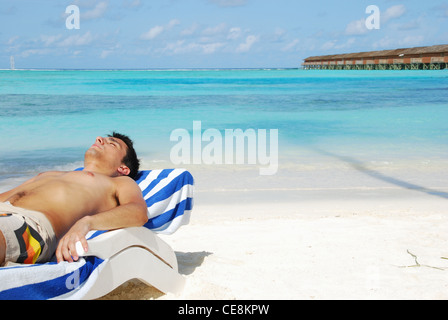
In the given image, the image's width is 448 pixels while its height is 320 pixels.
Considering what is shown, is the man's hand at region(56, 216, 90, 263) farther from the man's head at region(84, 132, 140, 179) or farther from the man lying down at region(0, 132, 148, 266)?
the man's head at region(84, 132, 140, 179)

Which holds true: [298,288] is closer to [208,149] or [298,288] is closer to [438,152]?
[208,149]

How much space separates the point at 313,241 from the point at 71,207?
1.96 metres

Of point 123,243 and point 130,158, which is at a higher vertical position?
point 130,158

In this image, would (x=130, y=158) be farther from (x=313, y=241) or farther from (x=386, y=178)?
(x=386, y=178)

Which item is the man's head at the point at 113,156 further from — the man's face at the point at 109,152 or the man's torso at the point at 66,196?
the man's torso at the point at 66,196

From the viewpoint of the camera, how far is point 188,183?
3.16 metres

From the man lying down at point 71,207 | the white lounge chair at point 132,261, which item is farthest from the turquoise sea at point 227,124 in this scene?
the white lounge chair at point 132,261

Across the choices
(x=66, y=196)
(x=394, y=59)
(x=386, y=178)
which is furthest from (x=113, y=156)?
(x=394, y=59)

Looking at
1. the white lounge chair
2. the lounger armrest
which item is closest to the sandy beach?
the white lounge chair

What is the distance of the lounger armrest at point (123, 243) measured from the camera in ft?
7.20

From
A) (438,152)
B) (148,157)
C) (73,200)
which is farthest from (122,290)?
(438,152)

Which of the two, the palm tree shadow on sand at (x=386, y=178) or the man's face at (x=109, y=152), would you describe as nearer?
the man's face at (x=109, y=152)

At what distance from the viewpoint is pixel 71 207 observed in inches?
95.2

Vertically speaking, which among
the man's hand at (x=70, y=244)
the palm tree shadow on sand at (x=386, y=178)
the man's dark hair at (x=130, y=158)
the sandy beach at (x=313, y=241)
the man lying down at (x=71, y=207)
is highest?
the man's dark hair at (x=130, y=158)
